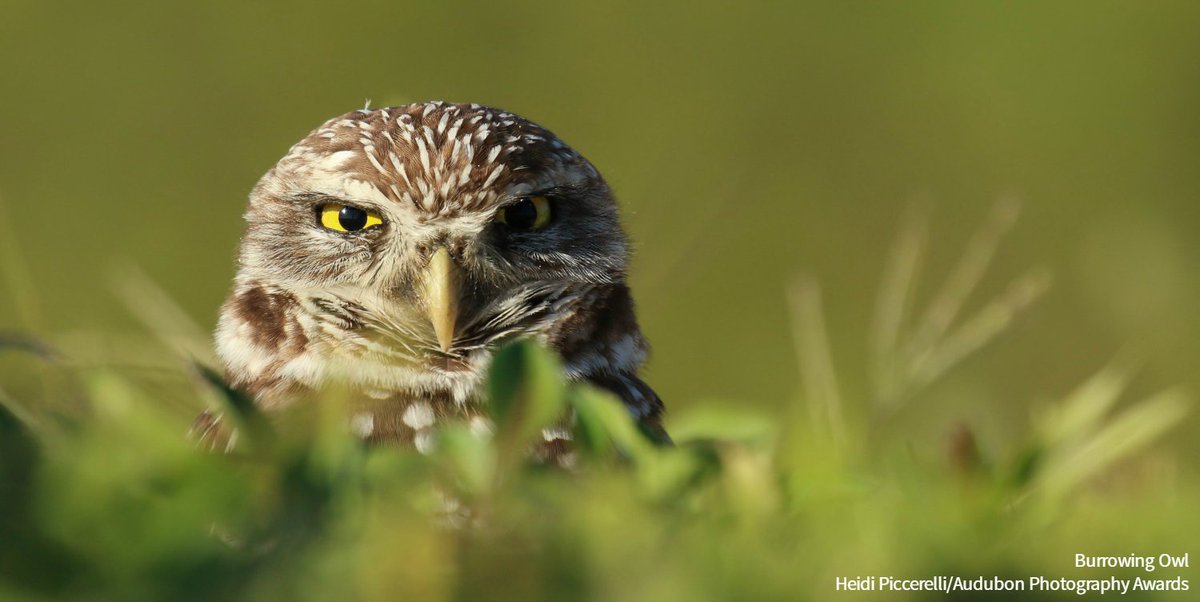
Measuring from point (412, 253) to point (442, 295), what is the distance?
0.67 feet

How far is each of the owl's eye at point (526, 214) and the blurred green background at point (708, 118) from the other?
5090 millimetres

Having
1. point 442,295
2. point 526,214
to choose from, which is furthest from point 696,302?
point 442,295

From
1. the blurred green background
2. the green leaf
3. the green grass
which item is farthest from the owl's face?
the blurred green background

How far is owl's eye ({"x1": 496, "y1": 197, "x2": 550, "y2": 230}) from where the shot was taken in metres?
2.86

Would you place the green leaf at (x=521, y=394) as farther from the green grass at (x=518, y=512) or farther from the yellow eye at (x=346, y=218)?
the yellow eye at (x=346, y=218)

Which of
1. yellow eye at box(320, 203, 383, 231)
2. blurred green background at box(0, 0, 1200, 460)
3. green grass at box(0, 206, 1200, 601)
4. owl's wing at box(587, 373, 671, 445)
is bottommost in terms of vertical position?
green grass at box(0, 206, 1200, 601)

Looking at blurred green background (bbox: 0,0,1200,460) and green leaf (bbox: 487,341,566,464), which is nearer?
green leaf (bbox: 487,341,566,464)

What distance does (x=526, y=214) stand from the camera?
9.49 feet

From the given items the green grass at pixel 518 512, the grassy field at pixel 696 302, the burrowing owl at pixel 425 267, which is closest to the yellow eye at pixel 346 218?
the burrowing owl at pixel 425 267

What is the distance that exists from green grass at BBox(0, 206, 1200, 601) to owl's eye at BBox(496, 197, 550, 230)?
1.10m

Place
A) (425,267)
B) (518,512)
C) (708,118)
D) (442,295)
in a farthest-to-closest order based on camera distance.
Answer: (708,118)
(425,267)
(442,295)
(518,512)

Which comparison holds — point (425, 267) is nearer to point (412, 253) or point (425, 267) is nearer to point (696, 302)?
point (412, 253)

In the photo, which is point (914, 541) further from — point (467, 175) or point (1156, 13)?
point (1156, 13)

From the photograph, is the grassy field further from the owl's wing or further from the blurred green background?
the owl's wing
